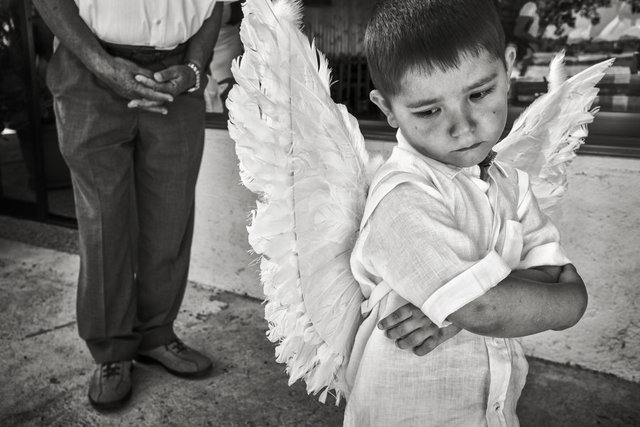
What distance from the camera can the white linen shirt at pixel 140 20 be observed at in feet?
6.97

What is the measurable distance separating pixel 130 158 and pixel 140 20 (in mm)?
492

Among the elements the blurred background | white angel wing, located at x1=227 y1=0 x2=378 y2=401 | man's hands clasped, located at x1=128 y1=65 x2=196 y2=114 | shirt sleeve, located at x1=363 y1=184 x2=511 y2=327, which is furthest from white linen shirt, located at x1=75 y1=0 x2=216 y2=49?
shirt sleeve, located at x1=363 y1=184 x2=511 y2=327

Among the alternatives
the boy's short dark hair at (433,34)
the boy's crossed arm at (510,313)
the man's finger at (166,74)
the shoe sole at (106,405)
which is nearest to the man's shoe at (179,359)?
the shoe sole at (106,405)

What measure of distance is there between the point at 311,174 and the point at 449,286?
0.33 meters

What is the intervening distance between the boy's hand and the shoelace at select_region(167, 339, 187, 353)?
5.09 feet

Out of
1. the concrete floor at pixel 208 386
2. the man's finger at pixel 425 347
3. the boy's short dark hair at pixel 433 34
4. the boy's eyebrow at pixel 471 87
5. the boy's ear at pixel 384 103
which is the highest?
the boy's short dark hair at pixel 433 34

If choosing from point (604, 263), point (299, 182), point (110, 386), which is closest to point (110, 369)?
point (110, 386)

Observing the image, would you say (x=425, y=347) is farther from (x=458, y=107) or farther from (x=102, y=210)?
(x=102, y=210)

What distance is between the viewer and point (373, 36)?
1166mm

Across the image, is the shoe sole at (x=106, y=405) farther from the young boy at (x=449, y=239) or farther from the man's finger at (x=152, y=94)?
the young boy at (x=449, y=239)

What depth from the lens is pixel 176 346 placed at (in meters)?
2.55

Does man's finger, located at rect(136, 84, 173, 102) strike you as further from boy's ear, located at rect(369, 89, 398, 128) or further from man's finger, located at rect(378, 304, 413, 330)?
man's finger, located at rect(378, 304, 413, 330)

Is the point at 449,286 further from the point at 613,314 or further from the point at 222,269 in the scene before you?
the point at 222,269

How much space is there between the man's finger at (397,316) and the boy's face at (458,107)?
29 cm
